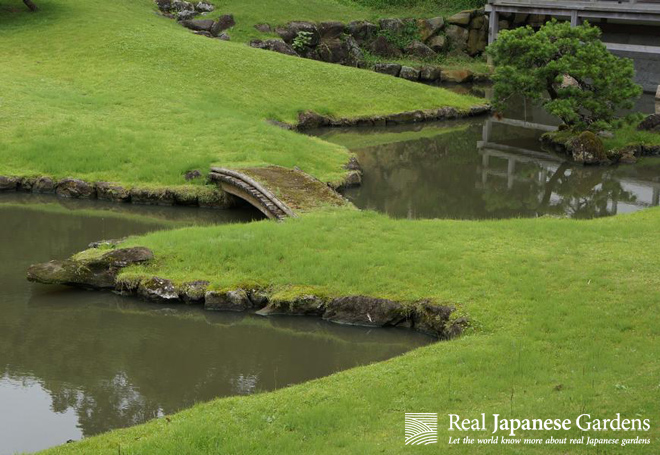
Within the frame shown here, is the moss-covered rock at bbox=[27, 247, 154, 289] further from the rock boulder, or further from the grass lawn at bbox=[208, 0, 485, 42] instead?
the grass lawn at bbox=[208, 0, 485, 42]

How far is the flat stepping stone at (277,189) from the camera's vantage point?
2555 centimetres

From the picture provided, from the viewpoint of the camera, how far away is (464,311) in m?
18.2

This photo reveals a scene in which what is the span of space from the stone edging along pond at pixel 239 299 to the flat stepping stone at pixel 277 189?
4.89m

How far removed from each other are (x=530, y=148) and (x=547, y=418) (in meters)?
29.2

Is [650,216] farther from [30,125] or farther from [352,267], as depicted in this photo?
[30,125]

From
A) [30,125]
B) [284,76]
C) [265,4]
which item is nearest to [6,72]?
[30,125]

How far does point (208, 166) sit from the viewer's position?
3069cm

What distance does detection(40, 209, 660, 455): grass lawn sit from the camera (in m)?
12.7

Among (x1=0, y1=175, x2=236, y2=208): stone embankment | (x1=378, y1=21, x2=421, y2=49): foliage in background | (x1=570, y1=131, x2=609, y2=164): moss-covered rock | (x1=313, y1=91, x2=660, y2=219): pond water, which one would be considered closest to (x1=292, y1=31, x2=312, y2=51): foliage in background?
(x1=378, y1=21, x2=421, y2=49): foliage in background

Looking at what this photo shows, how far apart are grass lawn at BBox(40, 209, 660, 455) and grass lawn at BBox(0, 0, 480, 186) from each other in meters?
9.18

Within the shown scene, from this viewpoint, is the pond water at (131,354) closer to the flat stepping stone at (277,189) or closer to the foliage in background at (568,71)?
the flat stepping stone at (277,189)

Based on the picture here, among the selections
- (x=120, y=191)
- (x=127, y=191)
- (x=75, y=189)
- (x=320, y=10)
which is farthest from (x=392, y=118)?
(x=75, y=189)

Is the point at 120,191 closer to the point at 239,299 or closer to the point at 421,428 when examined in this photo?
the point at 239,299

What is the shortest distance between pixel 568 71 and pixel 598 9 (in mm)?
13898
